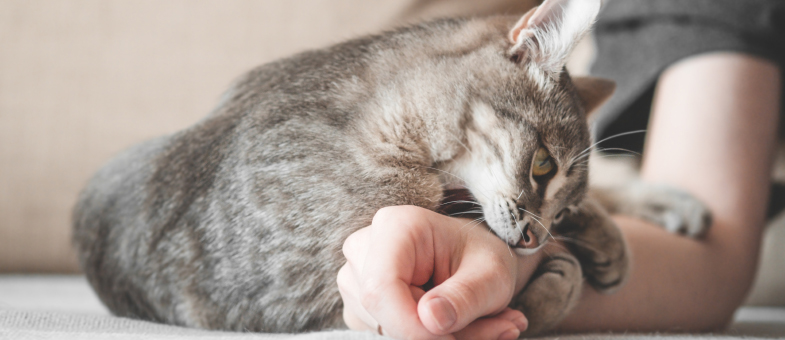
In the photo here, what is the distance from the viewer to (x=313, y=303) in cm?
69

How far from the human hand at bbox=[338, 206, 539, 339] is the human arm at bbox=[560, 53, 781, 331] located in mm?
426

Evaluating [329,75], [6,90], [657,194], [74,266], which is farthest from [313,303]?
[6,90]

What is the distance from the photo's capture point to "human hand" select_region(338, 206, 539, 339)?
0.49 m

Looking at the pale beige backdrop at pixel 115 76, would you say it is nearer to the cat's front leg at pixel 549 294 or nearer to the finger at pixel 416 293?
the cat's front leg at pixel 549 294

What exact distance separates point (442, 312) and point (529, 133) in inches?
12.8

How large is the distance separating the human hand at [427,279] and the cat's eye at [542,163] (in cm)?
13

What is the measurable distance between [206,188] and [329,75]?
8.6 inches

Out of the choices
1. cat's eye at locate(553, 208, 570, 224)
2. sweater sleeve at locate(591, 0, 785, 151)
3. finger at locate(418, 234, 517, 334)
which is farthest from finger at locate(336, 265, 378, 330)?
sweater sleeve at locate(591, 0, 785, 151)

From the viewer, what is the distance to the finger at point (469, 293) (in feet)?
1.57

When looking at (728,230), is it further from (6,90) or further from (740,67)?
(6,90)

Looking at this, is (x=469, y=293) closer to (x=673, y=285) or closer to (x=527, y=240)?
(x=527, y=240)

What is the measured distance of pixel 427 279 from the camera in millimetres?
562

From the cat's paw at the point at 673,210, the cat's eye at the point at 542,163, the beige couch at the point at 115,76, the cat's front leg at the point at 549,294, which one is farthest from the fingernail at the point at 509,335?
the beige couch at the point at 115,76

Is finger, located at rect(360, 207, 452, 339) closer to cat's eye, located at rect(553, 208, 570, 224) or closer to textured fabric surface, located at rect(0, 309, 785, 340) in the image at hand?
textured fabric surface, located at rect(0, 309, 785, 340)
